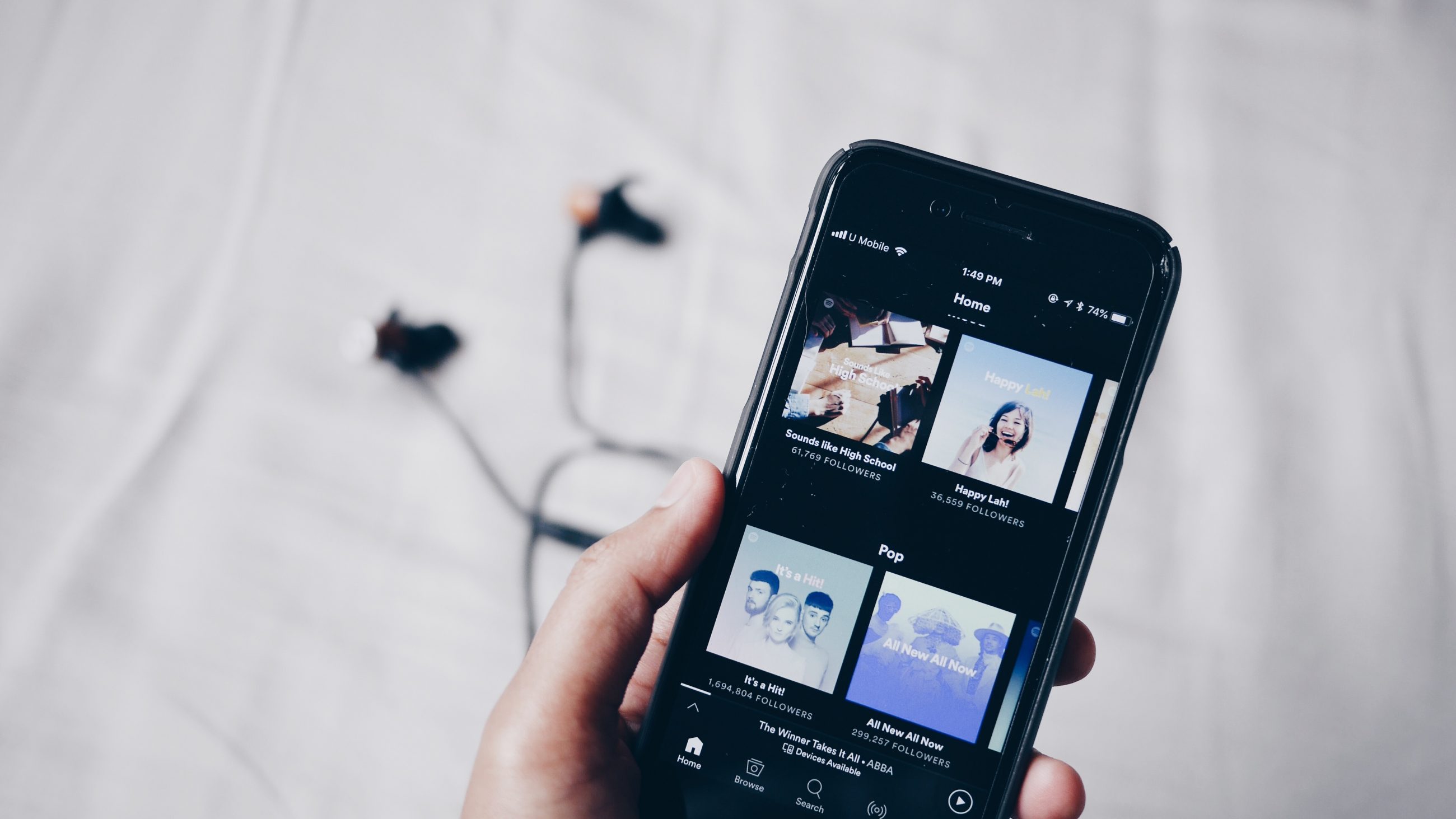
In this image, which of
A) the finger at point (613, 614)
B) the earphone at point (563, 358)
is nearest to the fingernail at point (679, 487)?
the finger at point (613, 614)

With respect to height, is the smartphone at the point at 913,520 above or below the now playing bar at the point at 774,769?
above

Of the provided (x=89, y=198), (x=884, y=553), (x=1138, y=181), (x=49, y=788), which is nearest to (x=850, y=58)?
(x=1138, y=181)

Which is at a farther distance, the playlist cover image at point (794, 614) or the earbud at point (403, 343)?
the earbud at point (403, 343)

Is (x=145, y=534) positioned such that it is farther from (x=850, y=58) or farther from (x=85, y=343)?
(x=850, y=58)

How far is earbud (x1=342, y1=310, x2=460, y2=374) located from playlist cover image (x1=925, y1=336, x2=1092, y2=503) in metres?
0.27

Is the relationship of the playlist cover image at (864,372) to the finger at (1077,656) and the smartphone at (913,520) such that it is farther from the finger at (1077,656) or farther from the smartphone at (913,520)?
the finger at (1077,656)

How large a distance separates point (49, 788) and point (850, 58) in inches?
22.1

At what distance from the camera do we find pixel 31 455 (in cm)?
43

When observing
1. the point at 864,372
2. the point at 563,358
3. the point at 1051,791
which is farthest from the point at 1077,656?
the point at 563,358

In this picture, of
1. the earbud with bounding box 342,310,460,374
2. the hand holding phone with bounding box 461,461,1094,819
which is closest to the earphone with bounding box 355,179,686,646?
the earbud with bounding box 342,310,460,374

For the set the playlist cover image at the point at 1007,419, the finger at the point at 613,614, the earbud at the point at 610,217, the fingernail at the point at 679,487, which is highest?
the earbud at the point at 610,217

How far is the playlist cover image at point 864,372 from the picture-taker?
0.30 meters

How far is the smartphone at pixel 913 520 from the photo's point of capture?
0.29m

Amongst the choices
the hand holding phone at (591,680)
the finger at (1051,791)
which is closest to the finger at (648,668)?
the hand holding phone at (591,680)
